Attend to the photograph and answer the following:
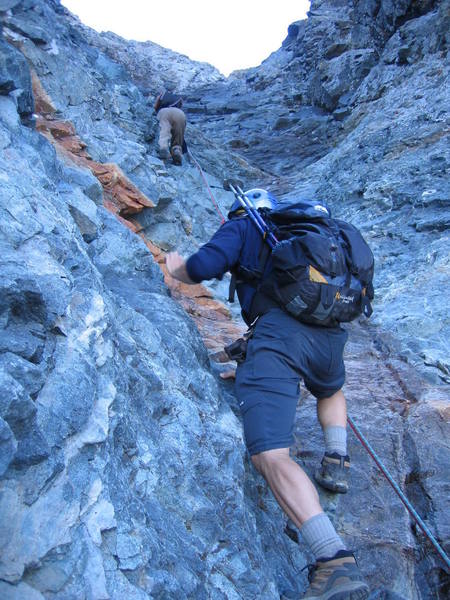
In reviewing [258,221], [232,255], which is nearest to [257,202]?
[258,221]

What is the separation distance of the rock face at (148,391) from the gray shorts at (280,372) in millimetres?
287

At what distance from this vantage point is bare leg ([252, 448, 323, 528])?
296 cm

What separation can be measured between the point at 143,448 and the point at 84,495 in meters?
0.63

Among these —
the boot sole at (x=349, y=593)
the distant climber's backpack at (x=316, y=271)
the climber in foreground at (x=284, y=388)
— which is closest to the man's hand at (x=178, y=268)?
the climber in foreground at (x=284, y=388)

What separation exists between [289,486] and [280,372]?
771 mm

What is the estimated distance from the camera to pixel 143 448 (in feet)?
9.25

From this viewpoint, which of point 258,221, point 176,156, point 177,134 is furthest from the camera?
point 177,134

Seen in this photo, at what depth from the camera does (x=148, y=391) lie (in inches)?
127

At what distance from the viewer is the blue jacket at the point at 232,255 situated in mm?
3900

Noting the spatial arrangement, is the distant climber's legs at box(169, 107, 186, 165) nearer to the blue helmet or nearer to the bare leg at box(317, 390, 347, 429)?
the blue helmet

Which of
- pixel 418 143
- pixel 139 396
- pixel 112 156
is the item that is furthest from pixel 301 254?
pixel 418 143

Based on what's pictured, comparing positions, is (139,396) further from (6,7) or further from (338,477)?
(6,7)

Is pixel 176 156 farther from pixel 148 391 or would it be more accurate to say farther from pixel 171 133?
pixel 148 391

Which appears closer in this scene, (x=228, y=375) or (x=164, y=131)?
(x=228, y=375)
